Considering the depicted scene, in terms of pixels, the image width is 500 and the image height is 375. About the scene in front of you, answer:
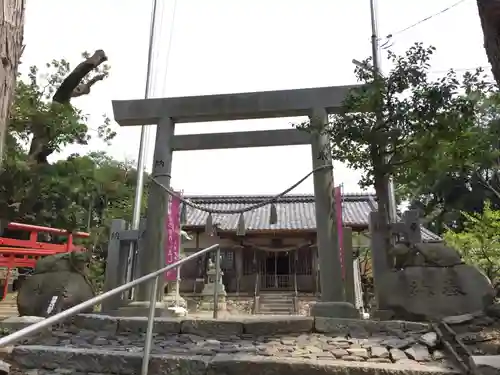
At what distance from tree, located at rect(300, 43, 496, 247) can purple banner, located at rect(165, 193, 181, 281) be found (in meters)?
3.17

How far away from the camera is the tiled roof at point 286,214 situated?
17688mm

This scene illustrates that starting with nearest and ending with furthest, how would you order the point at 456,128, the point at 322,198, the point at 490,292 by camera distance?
the point at 490,292 < the point at 456,128 < the point at 322,198

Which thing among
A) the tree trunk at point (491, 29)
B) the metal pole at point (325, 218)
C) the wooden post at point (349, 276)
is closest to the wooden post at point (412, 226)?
the wooden post at point (349, 276)

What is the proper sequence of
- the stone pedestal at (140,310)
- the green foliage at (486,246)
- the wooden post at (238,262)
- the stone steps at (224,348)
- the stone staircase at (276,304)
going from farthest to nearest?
the wooden post at (238,262)
the stone staircase at (276,304)
the green foliage at (486,246)
the stone pedestal at (140,310)
the stone steps at (224,348)

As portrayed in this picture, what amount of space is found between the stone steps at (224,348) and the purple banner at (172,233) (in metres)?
1.94

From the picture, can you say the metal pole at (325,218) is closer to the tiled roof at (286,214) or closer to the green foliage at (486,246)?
the green foliage at (486,246)

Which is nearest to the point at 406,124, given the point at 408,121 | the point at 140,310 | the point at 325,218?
the point at 408,121

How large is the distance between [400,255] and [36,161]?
24.7 feet

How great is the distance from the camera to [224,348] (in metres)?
3.81

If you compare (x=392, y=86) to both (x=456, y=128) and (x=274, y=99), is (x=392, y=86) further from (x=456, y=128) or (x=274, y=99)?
(x=274, y=99)

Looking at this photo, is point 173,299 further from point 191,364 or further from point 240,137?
point 191,364

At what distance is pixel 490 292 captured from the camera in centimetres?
456

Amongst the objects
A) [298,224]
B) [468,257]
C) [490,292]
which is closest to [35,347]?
[490,292]

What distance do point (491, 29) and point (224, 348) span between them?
3384mm
